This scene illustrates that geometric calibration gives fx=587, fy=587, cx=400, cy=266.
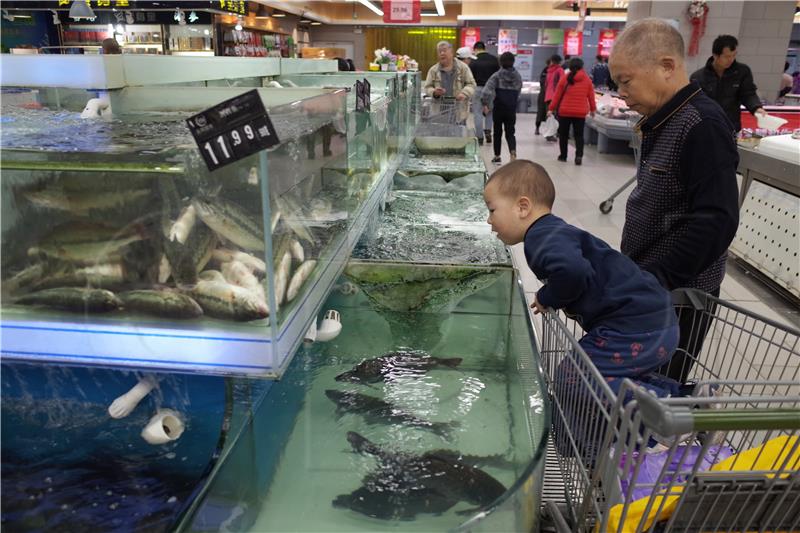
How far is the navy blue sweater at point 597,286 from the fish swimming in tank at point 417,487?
545 mm

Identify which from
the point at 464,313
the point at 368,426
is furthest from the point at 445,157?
the point at 368,426

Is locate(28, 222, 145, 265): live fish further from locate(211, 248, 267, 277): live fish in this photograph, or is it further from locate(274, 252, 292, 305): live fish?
locate(274, 252, 292, 305): live fish

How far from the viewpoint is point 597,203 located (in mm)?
7156

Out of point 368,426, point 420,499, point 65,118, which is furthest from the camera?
point 65,118

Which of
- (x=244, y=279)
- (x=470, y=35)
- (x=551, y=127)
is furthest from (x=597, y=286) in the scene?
(x=470, y=35)

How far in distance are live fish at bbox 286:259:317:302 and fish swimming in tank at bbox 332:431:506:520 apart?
50 cm

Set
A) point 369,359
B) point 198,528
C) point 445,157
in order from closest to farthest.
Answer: point 198,528 → point 369,359 → point 445,157

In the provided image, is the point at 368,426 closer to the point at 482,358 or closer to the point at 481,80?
the point at 482,358

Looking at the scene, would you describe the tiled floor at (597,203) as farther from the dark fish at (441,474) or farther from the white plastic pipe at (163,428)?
the white plastic pipe at (163,428)

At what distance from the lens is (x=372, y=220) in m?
2.87

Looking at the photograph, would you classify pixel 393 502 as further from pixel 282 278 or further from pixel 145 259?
pixel 145 259

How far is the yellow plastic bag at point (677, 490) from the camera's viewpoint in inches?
47.8

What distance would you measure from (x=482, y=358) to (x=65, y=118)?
161 cm

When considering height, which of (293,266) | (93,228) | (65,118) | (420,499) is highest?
(65,118)
